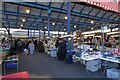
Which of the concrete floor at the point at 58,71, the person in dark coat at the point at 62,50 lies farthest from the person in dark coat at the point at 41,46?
the concrete floor at the point at 58,71

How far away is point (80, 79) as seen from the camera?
5.19m

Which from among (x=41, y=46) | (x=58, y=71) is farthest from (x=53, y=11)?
(x=58, y=71)

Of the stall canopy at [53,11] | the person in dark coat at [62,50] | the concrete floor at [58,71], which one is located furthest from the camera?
the stall canopy at [53,11]

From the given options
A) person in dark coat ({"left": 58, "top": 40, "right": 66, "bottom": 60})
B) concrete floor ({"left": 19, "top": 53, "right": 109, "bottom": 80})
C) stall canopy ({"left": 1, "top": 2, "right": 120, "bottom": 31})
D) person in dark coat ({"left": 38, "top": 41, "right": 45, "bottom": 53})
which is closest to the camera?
concrete floor ({"left": 19, "top": 53, "right": 109, "bottom": 80})

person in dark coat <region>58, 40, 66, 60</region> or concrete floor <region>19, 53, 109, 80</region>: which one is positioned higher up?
person in dark coat <region>58, 40, 66, 60</region>

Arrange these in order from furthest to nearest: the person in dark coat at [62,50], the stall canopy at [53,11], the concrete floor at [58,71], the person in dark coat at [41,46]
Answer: the person in dark coat at [41,46] < the stall canopy at [53,11] < the person in dark coat at [62,50] < the concrete floor at [58,71]

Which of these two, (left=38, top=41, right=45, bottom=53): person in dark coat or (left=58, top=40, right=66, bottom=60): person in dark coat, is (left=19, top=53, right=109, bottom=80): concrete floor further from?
(left=38, top=41, right=45, bottom=53): person in dark coat

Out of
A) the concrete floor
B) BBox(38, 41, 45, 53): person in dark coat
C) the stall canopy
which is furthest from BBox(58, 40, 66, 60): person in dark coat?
BBox(38, 41, 45, 53): person in dark coat

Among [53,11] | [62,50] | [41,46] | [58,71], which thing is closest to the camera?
[58,71]

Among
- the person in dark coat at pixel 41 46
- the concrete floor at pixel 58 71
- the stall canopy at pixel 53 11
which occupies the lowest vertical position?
the concrete floor at pixel 58 71

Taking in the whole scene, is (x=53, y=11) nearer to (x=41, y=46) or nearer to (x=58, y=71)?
(x=41, y=46)

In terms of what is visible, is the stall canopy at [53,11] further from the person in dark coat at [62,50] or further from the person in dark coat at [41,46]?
the person in dark coat at [62,50]

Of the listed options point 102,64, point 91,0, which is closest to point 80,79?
point 102,64

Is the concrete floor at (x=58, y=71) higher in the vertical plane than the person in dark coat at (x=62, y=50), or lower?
lower
